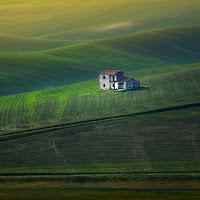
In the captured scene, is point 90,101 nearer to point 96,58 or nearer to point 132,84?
point 132,84

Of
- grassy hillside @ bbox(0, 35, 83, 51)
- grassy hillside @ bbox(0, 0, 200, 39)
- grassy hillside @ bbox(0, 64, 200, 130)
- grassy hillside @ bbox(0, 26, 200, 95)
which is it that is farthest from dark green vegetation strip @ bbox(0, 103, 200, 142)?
grassy hillside @ bbox(0, 0, 200, 39)

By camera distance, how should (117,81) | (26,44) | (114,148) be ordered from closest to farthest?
(114,148) < (117,81) < (26,44)

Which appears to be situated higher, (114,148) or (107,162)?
(114,148)

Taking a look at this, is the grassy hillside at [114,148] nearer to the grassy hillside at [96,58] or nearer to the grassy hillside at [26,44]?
the grassy hillside at [96,58]

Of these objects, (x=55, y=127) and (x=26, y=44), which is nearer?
(x=55, y=127)

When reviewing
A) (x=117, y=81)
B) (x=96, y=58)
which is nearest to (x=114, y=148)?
(x=117, y=81)

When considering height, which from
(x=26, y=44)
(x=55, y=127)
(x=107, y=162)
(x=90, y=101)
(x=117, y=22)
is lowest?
(x=107, y=162)

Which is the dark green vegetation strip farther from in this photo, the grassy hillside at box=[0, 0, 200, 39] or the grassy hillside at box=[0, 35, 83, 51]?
the grassy hillside at box=[0, 0, 200, 39]

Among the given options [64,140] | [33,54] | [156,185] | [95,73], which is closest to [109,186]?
[156,185]
